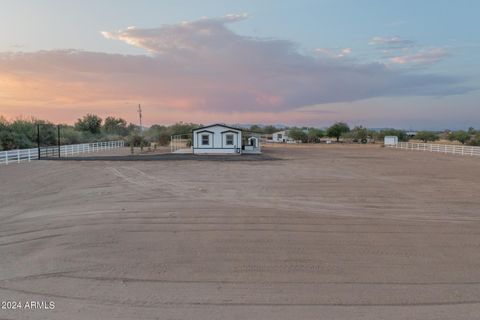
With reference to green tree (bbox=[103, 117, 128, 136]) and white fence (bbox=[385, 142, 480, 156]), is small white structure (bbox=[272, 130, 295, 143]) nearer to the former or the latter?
green tree (bbox=[103, 117, 128, 136])

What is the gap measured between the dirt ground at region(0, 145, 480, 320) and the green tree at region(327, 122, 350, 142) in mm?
126475

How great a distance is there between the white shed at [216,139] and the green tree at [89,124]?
49559 millimetres

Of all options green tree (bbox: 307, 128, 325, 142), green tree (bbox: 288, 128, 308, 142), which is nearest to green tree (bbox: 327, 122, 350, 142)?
green tree (bbox: 307, 128, 325, 142)

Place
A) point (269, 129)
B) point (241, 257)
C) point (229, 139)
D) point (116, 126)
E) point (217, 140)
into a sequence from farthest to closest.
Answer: point (269, 129) → point (116, 126) → point (229, 139) → point (217, 140) → point (241, 257)

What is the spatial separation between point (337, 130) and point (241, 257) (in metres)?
135

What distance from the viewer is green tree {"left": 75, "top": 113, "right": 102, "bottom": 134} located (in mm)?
90312

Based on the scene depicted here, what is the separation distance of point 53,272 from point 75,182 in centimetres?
1436

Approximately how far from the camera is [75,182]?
20.0 m

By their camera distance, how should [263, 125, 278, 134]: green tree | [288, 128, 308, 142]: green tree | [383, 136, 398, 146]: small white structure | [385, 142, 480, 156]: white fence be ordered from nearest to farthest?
1. [385, 142, 480, 156]: white fence
2. [383, 136, 398, 146]: small white structure
3. [288, 128, 308, 142]: green tree
4. [263, 125, 278, 134]: green tree

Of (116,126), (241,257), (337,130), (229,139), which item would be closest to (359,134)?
(337,130)

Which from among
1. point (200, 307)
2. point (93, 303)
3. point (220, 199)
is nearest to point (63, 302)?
point (93, 303)

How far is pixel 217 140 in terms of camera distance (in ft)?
164

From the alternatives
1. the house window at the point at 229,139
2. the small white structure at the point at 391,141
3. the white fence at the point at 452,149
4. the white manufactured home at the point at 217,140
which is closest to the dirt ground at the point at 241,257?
the white manufactured home at the point at 217,140

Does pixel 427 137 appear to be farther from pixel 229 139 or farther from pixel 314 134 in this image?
pixel 229 139
